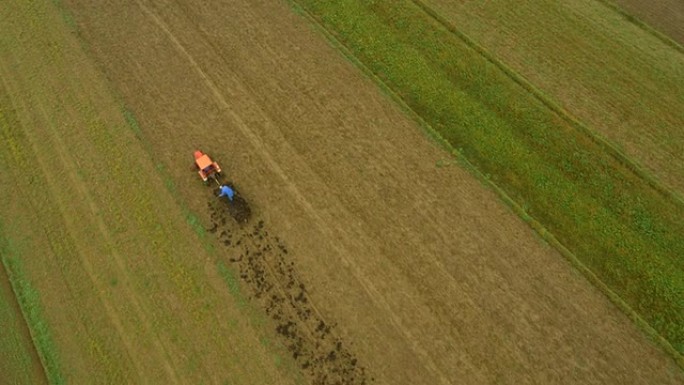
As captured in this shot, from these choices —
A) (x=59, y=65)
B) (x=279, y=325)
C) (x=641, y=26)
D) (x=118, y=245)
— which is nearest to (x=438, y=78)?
(x=641, y=26)

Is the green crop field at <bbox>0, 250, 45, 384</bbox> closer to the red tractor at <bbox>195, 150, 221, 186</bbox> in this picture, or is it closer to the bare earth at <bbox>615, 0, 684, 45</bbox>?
the red tractor at <bbox>195, 150, 221, 186</bbox>

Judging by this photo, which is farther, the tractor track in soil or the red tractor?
the red tractor

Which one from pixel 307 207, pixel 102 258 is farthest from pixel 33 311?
pixel 307 207

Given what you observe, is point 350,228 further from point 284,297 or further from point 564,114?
point 564,114

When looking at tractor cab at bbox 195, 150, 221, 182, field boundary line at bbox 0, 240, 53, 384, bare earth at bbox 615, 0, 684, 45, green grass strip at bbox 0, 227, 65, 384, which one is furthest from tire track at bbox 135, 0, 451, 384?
bare earth at bbox 615, 0, 684, 45

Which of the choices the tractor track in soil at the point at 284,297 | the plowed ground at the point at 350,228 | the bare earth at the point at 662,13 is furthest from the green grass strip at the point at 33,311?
the bare earth at the point at 662,13

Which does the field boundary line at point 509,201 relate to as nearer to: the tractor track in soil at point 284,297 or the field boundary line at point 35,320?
the tractor track in soil at point 284,297
